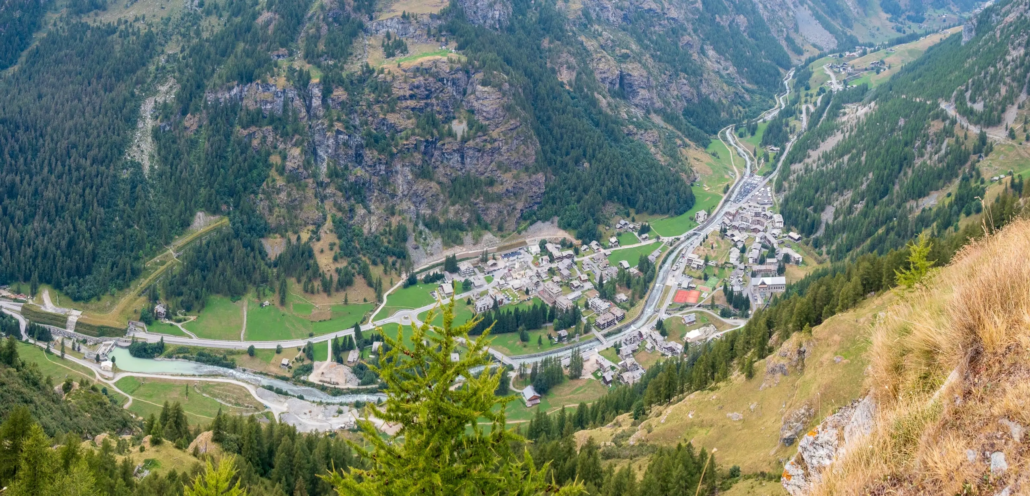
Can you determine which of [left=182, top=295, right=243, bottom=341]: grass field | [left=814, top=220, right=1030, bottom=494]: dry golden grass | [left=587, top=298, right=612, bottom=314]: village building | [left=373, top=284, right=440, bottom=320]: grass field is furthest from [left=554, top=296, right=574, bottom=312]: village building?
[left=814, top=220, right=1030, bottom=494]: dry golden grass

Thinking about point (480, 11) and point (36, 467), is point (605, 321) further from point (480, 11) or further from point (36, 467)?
point (480, 11)

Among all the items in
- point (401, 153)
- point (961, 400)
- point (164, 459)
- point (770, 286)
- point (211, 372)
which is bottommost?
point (211, 372)

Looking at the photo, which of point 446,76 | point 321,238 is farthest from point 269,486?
point 446,76

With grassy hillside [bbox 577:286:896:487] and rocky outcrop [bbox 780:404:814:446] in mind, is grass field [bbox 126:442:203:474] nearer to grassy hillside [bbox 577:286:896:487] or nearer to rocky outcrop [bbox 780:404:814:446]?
grassy hillside [bbox 577:286:896:487]

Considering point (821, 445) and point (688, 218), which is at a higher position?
point (821, 445)

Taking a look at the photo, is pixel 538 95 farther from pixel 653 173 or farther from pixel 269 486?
pixel 269 486

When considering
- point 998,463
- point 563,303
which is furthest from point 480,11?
point 998,463
